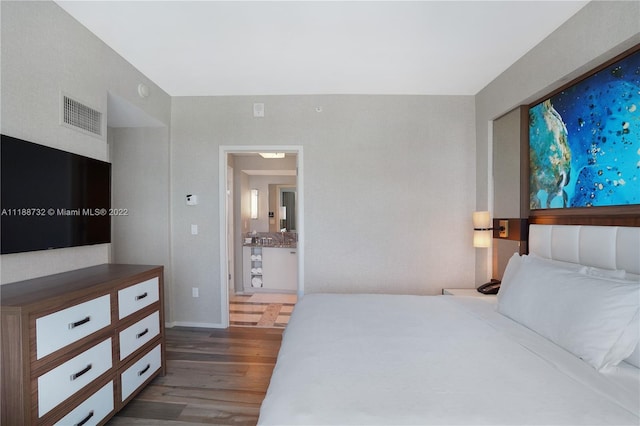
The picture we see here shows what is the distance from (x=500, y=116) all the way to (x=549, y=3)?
111 cm

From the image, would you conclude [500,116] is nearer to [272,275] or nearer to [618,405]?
[618,405]

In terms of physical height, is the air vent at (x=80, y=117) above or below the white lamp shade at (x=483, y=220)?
above

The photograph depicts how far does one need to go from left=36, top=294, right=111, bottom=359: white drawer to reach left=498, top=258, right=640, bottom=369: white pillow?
2.48 metres

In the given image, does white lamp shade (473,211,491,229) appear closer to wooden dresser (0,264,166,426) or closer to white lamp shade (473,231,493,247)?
white lamp shade (473,231,493,247)

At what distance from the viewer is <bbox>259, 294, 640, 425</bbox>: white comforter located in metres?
0.91

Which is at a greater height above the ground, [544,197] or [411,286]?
[544,197]

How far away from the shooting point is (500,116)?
9.15ft

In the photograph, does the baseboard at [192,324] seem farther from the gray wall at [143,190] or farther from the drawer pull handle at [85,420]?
the drawer pull handle at [85,420]

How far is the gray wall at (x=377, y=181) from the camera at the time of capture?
3158 millimetres

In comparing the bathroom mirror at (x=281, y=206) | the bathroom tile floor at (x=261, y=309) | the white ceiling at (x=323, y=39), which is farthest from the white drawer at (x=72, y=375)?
the bathroom mirror at (x=281, y=206)

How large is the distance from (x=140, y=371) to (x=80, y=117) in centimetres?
190

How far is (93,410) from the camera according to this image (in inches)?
62.2

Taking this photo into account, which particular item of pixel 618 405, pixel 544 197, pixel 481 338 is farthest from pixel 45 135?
pixel 544 197

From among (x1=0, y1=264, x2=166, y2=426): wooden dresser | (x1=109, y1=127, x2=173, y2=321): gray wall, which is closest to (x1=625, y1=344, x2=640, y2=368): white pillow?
(x1=0, y1=264, x2=166, y2=426): wooden dresser
